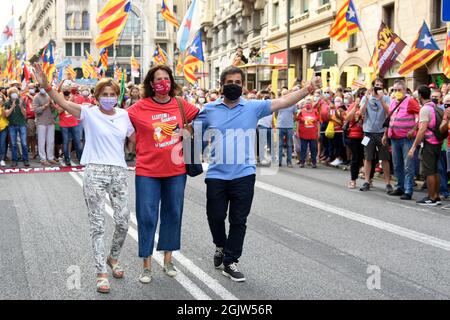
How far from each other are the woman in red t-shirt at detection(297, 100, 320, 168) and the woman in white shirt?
10.5m

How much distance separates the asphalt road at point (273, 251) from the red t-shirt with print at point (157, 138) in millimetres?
991

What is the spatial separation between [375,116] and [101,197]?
7.46 m

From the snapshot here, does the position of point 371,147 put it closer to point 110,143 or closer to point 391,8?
point 110,143

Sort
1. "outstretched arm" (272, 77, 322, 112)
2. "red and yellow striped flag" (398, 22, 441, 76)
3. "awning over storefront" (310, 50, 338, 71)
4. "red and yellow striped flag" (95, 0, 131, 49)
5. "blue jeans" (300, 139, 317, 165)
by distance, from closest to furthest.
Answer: "outstretched arm" (272, 77, 322, 112) → "red and yellow striped flag" (398, 22, 441, 76) → "blue jeans" (300, 139, 317, 165) → "red and yellow striped flag" (95, 0, 131, 49) → "awning over storefront" (310, 50, 338, 71)

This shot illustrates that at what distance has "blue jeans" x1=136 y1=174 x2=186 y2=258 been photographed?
19.0ft

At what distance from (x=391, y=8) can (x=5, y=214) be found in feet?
70.9

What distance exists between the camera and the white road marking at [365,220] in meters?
7.62

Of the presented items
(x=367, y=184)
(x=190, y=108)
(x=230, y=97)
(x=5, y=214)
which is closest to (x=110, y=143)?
(x=190, y=108)

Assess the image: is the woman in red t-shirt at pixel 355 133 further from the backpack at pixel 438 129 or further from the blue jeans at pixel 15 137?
the blue jeans at pixel 15 137

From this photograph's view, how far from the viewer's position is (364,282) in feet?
18.9

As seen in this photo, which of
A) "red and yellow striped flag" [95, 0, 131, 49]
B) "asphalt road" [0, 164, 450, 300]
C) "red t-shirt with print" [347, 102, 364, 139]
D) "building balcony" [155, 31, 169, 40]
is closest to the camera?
"asphalt road" [0, 164, 450, 300]

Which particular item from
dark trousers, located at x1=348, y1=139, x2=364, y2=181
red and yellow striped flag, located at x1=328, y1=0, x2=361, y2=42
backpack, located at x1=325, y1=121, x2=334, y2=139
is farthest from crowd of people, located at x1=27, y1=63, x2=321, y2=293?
red and yellow striped flag, located at x1=328, y1=0, x2=361, y2=42

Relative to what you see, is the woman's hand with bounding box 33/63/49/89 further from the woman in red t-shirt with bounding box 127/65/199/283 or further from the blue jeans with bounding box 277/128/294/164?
the blue jeans with bounding box 277/128/294/164
